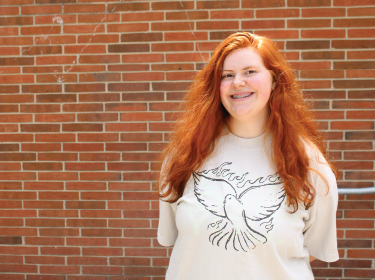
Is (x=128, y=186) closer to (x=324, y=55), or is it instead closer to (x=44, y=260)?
(x=44, y=260)

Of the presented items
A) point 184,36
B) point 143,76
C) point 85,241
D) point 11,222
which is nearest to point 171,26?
point 184,36

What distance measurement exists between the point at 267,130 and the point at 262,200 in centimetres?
36

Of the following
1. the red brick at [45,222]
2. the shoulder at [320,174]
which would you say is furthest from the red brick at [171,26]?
the red brick at [45,222]

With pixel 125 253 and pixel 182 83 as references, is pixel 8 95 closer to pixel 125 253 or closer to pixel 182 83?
pixel 182 83

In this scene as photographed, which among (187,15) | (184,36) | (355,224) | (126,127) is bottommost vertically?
(355,224)

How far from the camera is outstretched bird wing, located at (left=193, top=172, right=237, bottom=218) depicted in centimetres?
139

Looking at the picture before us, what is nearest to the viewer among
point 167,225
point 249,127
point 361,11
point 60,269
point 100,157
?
point 249,127

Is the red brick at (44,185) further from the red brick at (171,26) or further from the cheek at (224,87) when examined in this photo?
the cheek at (224,87)

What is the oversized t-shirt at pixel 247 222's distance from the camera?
4.37 ft

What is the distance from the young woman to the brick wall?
3.14 ft

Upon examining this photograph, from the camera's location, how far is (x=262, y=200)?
1387 millimetres

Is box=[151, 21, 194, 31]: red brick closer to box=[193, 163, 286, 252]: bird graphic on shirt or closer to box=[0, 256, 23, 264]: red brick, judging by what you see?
box=[193, 163, 286, 252]: bird graphic on shirt

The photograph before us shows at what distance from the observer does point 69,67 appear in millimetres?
2541

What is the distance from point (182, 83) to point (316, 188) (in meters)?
1.41
